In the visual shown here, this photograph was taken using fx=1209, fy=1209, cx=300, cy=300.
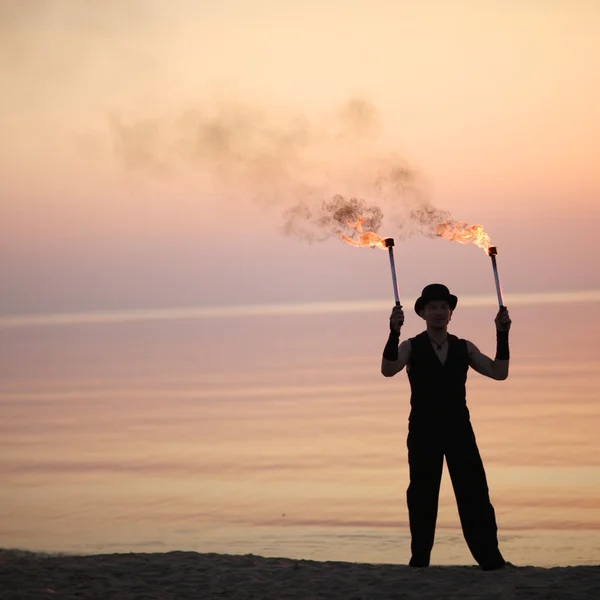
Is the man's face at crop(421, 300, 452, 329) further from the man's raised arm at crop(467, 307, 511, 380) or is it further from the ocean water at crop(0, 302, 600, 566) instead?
the ocean water at crop(0, 302, 600, 566)

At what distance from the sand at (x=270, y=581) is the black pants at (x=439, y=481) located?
278 mm

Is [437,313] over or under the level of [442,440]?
over

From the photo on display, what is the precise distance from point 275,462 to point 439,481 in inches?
275

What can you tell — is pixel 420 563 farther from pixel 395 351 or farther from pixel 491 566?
pixel 395 351


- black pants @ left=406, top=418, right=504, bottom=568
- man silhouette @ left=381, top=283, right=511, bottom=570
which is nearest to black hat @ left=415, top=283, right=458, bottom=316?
man silhouette @ left=381, top=283, right=511, bottom=570

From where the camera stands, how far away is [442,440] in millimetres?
8367

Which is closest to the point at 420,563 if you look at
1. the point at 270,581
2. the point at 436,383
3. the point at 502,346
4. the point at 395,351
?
the point at 270,581

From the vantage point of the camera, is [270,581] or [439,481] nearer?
[270,581]

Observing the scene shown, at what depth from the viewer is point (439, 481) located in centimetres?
836

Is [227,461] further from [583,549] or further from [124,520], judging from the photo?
[583,549]

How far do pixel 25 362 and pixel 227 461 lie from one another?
20.9 meters

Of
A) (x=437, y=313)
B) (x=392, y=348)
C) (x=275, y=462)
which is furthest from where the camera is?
(x=275, y=462)

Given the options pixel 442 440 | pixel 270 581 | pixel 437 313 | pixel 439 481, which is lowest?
pixel 270 581

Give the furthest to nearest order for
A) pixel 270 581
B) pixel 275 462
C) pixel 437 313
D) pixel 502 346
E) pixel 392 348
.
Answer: pixel 275 462 < pixel 437 313 < pixel 502 346 < pixel 392 348 < pixel 270 581
